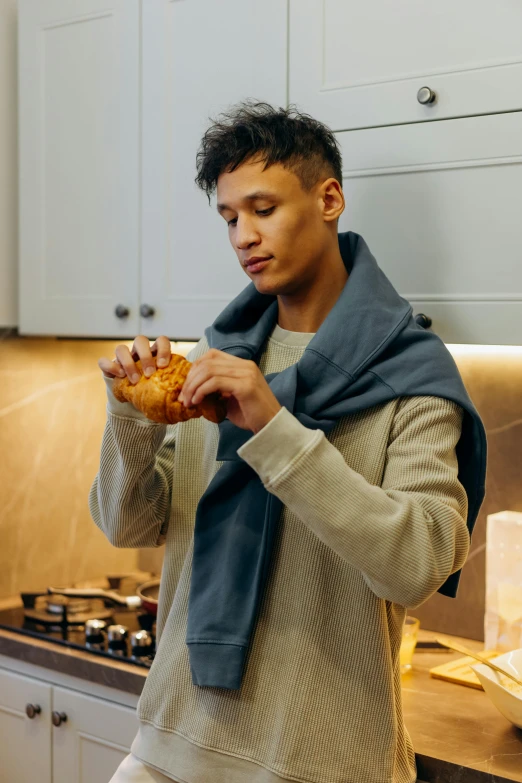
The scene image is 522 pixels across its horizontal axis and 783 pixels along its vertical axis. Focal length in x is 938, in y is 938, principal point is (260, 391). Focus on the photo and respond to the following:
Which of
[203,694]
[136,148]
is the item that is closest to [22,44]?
[136,148]

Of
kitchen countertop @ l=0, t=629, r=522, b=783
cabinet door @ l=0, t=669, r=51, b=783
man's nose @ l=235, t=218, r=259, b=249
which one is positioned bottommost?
cabinet door @ l=0, t=669, r=51, b=783

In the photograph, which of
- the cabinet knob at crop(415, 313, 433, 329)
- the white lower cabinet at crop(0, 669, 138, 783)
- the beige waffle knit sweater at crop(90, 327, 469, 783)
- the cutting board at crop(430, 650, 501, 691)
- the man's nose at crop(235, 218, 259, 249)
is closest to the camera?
the beige waffle knit sweater at crop(90, 327, 469, 783)

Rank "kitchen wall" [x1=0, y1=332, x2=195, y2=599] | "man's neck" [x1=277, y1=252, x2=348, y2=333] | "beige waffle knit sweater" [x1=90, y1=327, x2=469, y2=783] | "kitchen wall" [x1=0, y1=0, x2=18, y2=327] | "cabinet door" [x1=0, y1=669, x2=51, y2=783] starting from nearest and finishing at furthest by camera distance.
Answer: "beige waffle knit sweater" [x1=90, y1=327, x2=469, y2=783] → "man's neck" [x1=277, y1=252, x2=348, y2=333] → "cabinet door" [x1=0, y1=669, x2=51, y2=783] → "kitchen wall" [x1=0, y1=0, x2=18, y2=327] → "kitchen wall" [x1=0, y1=332, x2=195, y2=599]

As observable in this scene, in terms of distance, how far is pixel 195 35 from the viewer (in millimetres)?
1851

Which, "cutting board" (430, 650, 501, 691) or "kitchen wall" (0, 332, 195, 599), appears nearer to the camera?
"cutting board" (430, 650, 501, 691)

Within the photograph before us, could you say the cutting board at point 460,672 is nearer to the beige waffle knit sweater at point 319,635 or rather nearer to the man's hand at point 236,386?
the beige waffle knit sweater at point 319,635

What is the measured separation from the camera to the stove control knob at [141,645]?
1816mm

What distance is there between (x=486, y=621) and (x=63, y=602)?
0.92 metres

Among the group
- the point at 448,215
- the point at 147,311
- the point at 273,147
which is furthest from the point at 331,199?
the point at 147,311

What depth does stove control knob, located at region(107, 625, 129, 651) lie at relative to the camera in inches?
73.2

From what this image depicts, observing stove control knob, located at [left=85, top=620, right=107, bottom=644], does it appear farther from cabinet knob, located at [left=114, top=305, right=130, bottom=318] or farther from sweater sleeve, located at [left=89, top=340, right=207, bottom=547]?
cabinet knob, located at [left=114, top=305, right=130, bottom=318]

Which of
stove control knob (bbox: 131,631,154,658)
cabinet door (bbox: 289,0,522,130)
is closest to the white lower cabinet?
stove control knob (bbox: 131,631,154,658)

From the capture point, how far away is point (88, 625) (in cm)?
191

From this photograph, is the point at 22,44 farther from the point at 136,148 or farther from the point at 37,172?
the point at 136,148
